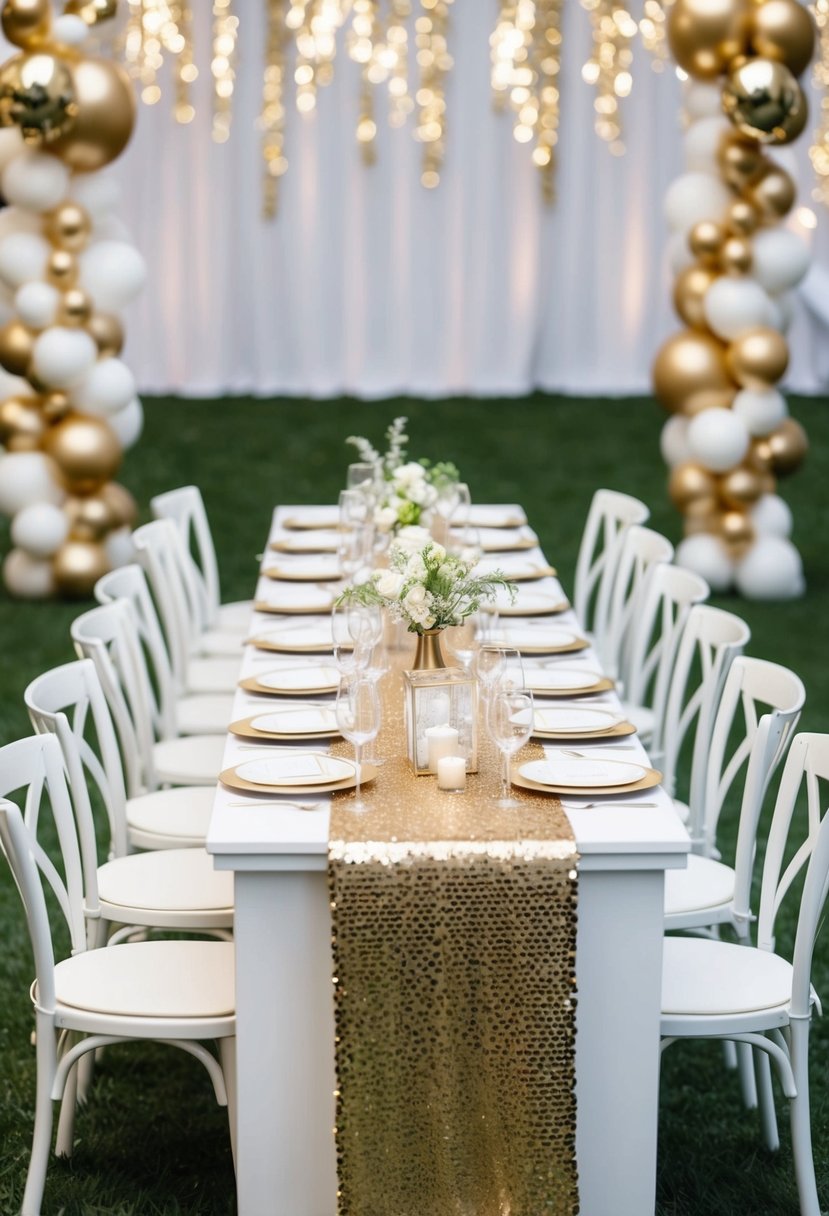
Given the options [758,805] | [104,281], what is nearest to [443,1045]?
[758,805]

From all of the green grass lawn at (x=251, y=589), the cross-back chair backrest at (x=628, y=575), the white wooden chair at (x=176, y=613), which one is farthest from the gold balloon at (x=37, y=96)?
the cross-back chair backrest at (x=628, y=575)

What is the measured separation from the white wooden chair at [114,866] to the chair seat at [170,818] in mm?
78

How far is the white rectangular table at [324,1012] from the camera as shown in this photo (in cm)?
239

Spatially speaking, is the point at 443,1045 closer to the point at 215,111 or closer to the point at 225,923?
the point at 225,923

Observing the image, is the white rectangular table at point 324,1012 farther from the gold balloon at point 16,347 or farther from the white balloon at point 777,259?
the white balloon at point 777,259

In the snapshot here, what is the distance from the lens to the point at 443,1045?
94.0 inches

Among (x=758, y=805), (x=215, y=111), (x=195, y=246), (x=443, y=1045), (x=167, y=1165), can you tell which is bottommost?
(x=167, y=1165)

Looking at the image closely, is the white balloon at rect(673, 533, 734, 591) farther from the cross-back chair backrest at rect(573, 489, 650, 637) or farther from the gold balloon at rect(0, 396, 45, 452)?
the gold balloon at rect(0, 396, 45, 452)

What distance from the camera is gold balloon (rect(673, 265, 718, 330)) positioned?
6.91 meters

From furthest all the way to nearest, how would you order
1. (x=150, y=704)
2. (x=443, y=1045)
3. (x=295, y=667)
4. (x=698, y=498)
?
(x=698, y=498) → (x=150, y=704) → (x=295, y=667) → (x=443, y=1045)

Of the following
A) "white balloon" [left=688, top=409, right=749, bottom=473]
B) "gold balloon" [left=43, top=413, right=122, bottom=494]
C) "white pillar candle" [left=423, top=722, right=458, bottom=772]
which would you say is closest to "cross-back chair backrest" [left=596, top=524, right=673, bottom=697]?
"white pillar candle" [left=423, top=722, right=458, bottom=772]

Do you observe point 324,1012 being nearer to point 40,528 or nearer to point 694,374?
point 40,528

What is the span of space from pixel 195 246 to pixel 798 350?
4216mm

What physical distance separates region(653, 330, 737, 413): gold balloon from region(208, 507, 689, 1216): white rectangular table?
470 cm
